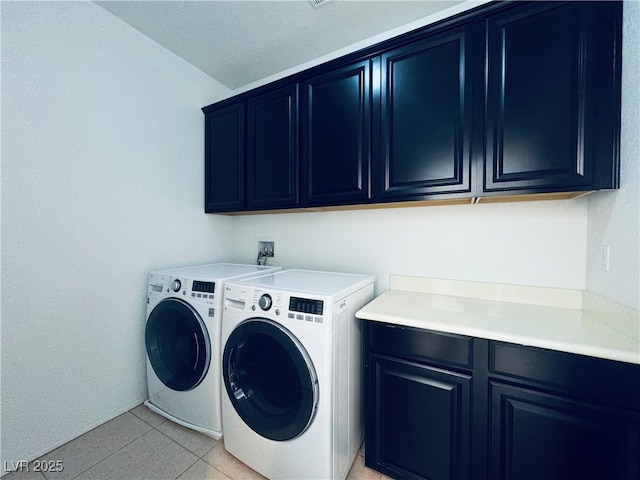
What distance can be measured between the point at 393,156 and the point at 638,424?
134 centimetres

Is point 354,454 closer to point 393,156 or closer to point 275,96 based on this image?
point 393,156

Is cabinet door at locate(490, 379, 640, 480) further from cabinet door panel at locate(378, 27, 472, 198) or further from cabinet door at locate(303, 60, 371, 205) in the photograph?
cabinet door at locate(303, 60, 371, 205)

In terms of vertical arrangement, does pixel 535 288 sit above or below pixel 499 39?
below

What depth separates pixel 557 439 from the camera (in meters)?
0.92

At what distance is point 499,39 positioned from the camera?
1.17 meters

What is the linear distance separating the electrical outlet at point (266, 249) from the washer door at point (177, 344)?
0.84m

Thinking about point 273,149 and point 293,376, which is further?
point 273,149

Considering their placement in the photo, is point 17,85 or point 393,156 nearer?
point 17,85

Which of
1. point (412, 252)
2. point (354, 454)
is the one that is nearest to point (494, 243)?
point (412, 252)

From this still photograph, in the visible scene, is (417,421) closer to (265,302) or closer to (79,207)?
(265,302)

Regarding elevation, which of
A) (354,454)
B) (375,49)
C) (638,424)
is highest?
(375,49)

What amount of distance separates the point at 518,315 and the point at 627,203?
0.59 m

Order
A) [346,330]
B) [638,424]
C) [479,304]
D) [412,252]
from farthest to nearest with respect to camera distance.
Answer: [412,252] → [479,304] → [346,330] → [638,424]

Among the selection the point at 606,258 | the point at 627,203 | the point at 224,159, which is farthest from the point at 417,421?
the point at 224,159
